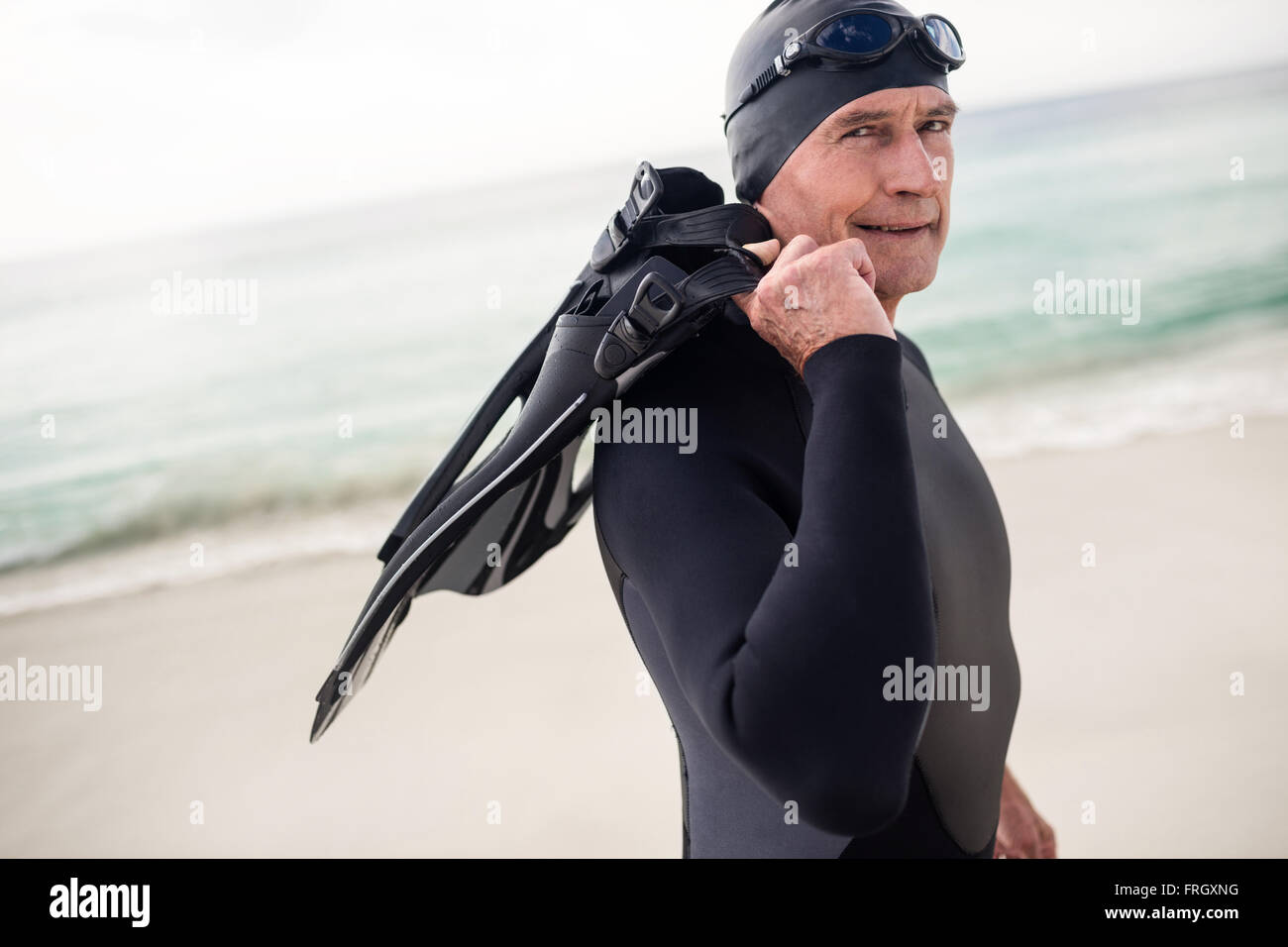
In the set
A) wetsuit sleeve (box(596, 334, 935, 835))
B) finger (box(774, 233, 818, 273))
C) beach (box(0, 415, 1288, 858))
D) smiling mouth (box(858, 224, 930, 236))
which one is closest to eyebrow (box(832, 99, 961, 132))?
smiling mouth (box(858, 224, 930, 236))

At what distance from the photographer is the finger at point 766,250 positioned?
1207mm

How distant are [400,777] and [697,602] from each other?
3752mm

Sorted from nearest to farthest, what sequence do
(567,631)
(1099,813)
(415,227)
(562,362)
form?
1. (562,362)
2. (1099,813)
3. (567,631)
4. (415,227)

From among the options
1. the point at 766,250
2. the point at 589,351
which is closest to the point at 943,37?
the point at 766,250

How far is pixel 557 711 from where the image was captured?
4680 mm

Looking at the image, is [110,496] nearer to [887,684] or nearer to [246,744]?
[246,744]

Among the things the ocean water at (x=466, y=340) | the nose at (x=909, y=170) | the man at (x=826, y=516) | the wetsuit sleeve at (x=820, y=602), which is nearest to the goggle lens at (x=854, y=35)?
the man at (x=826, y=516)

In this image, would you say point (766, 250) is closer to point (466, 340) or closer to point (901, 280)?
point (901, 280)

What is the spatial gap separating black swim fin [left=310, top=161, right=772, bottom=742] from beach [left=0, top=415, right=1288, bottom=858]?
261cm

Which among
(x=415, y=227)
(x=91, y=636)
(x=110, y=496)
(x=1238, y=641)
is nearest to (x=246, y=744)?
(x=91, y=636)

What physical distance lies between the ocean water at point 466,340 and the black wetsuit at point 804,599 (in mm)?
6424

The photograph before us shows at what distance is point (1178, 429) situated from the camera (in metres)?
7.22

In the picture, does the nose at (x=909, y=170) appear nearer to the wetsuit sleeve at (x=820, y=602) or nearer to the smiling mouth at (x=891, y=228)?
the smiling mouth at (x=891, y=228)

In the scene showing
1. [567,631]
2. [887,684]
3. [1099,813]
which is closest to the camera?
[887,684]
